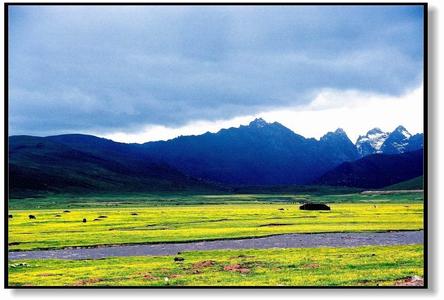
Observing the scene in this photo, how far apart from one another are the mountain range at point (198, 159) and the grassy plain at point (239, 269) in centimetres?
404

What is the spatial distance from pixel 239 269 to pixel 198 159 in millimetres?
85814

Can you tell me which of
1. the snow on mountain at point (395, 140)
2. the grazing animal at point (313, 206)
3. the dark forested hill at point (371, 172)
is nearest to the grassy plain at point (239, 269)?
the snow on mountain at point (395, 140)

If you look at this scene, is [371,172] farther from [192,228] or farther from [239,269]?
[239,269]

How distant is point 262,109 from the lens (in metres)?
18.9

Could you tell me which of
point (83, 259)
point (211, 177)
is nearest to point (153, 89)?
point (83, 259)

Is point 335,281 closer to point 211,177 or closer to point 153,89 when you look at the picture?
point 153,89

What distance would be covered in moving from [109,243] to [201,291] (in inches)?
345

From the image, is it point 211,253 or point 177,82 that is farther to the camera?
point 211,253

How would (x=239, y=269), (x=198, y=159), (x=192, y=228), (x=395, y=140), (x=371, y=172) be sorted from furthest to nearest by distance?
(x=198, y=159), (x=371, y=172), (x=192, y=228), (x=395, y=140), (x=239, y=269)

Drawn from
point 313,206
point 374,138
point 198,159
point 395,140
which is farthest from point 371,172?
point 198,159

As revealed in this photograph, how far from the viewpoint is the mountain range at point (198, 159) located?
2822 centimetres

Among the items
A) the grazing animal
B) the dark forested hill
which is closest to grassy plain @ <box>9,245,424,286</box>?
the dark forested hill

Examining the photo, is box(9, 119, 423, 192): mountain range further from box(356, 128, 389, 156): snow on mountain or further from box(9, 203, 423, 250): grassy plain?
box(9, 203, 423, 250): grassy plain

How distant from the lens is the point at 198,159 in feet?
336
